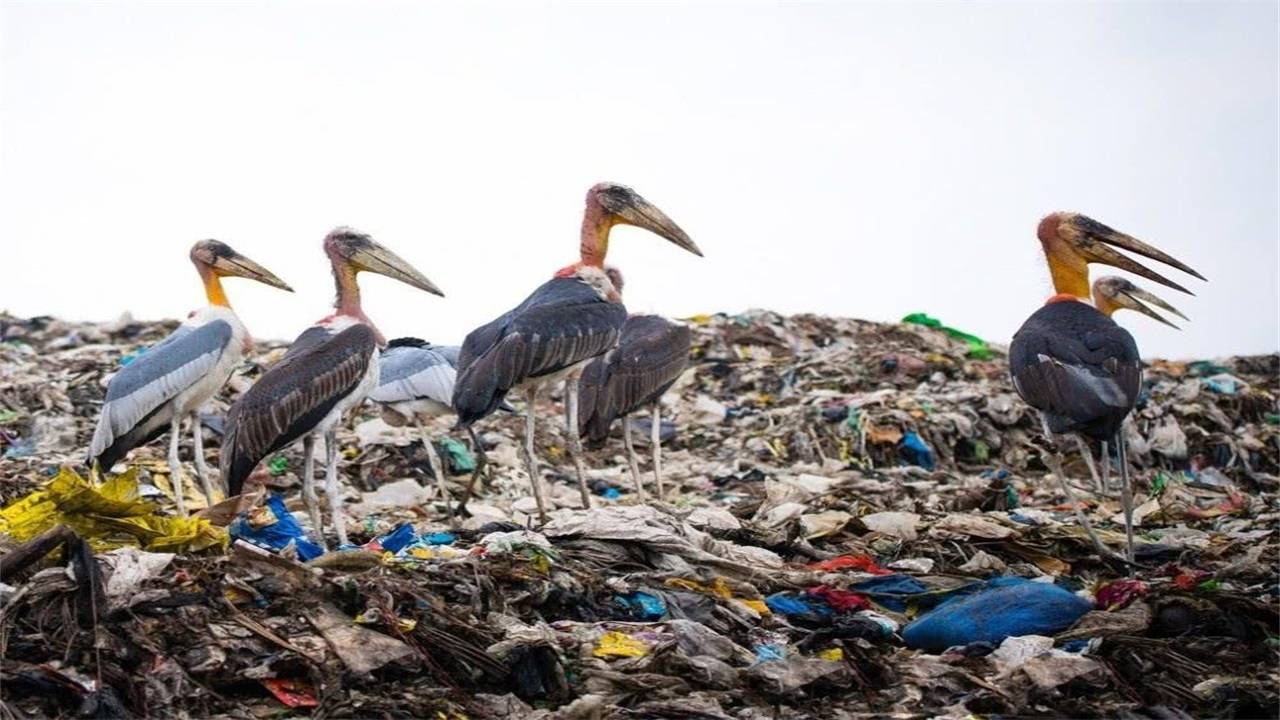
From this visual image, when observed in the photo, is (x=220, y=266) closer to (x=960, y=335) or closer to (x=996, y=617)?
(x=996, y=617)

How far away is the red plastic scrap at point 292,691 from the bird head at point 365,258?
11.5 ft

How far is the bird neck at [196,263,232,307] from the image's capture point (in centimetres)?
863

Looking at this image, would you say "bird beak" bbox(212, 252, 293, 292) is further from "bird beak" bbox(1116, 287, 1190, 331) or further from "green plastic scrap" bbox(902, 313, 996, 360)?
"green plastic scrap" bbox(902, 313, 996, 360)

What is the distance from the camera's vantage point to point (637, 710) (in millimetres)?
4668

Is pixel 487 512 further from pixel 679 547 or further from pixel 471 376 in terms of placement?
pixel 679 547

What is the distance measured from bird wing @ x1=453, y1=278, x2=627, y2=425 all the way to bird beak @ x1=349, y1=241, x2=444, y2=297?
38cm

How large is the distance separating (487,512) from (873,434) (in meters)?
3.67

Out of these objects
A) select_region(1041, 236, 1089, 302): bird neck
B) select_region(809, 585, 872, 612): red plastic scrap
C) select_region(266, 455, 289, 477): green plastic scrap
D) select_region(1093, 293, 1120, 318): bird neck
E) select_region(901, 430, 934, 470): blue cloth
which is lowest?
select_region(266, 455, 289, 477): green plastic scrap

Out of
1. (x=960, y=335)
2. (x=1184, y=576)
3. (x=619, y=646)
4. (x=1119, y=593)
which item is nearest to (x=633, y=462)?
(x=1184, y=576)

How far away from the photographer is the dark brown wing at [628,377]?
9055 millimetres

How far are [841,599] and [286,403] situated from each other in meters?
2.65

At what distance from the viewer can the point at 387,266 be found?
26.1ft

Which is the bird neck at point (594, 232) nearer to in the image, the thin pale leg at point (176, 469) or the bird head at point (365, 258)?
the bird head at point (365, 258)

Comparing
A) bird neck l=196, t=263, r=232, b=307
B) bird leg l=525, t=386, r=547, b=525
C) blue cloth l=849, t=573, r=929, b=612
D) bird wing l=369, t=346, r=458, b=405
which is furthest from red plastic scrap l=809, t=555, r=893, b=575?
bird neck l=196, t=263, r=232, b=307
